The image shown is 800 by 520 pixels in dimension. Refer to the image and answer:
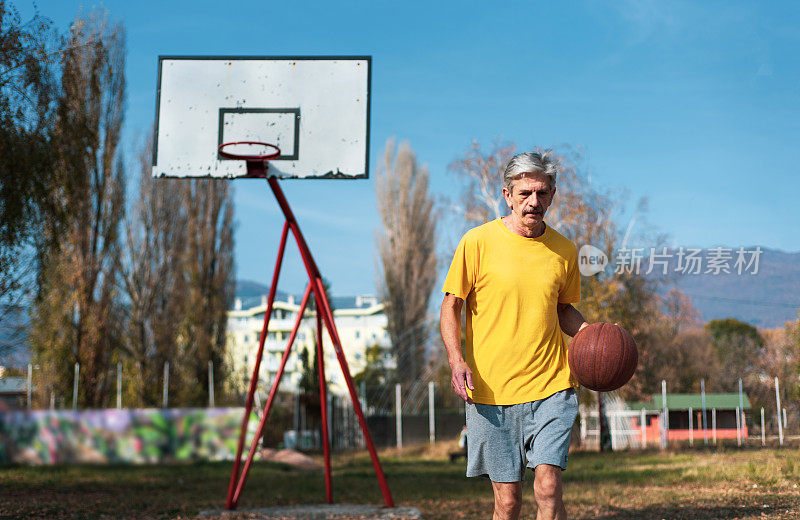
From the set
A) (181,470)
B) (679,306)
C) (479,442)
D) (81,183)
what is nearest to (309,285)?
(479,442)

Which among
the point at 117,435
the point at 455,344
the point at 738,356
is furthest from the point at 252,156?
the point at 738,356

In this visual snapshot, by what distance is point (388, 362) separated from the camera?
34438 mm

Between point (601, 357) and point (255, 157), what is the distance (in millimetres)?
4943

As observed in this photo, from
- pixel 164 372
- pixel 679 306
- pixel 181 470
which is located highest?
pixel 679 306

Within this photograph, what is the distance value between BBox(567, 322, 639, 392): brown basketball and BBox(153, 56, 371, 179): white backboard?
4342mm

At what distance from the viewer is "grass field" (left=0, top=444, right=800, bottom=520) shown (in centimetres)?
771

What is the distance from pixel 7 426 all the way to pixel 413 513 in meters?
13.8

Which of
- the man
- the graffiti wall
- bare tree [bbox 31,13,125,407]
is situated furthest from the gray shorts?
bare tree [bbox 31,13,125,407]

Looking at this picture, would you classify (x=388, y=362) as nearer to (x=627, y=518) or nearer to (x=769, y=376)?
(x=769, y=376)

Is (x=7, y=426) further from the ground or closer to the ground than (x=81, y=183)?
closer to the ground

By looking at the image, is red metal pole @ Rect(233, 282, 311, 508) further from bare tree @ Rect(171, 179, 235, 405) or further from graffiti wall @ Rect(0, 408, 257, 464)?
bare tree @ Rect(171, 179, 235, 405)

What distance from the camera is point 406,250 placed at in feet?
115

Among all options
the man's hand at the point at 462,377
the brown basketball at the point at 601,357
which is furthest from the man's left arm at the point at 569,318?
the man's hand at the point at 462,377

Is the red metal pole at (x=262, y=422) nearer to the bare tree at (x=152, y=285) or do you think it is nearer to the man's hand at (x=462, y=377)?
the man's hand at (x=462, y=377)
